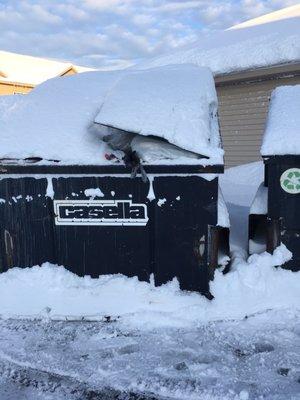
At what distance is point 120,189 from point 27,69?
2566cm

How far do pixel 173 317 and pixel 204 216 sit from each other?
754 millimetres

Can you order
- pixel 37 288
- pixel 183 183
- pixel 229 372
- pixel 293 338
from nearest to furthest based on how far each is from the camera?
pixel 229 372
pixel 293 338
pixel 183 183
pixel 37 288

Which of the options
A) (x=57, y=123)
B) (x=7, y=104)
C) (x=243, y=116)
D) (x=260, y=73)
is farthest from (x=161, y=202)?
(x=243, y=116)

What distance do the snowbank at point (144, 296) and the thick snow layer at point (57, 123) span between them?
0.91 meters

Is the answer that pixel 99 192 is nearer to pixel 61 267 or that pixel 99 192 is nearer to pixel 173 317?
pixel 61 267

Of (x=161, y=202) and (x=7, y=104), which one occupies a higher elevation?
(x=7, y=104)

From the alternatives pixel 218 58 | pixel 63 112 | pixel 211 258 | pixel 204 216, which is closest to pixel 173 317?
pixel 211 258

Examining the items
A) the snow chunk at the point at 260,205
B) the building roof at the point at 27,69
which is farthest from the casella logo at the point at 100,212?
the building roof at the point at 27,69

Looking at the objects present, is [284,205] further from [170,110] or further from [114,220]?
[114,220]

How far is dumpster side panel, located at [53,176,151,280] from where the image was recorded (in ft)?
10.5

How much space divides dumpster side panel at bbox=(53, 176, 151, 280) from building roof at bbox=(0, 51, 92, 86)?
20094mm

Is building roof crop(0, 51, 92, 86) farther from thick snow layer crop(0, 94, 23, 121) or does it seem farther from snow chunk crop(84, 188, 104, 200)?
snow chunk crop(84, 188, 104, 200)

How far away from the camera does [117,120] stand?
126 inches

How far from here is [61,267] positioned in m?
3.43
